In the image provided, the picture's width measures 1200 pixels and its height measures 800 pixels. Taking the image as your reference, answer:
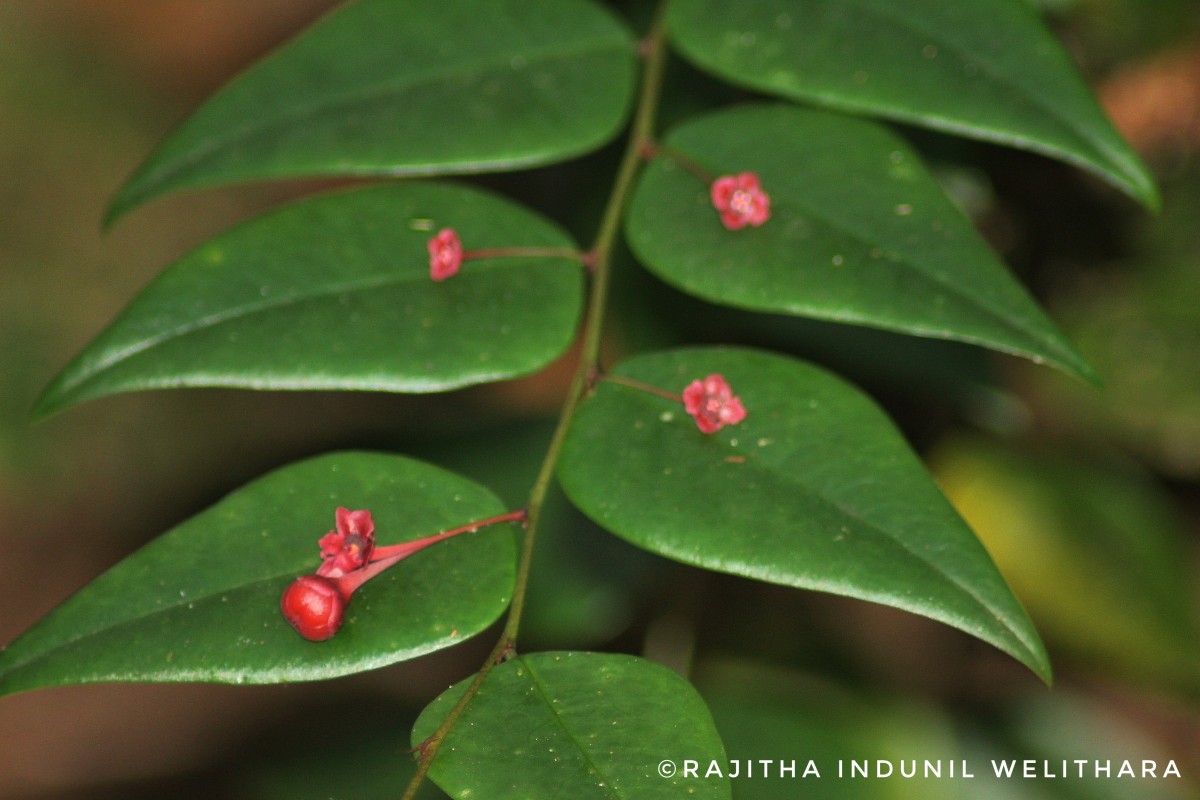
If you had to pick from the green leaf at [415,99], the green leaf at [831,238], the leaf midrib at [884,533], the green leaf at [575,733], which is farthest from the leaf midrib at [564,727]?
the green leaf at [415,99]

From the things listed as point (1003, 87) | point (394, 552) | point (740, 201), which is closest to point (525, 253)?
point (740, 201)

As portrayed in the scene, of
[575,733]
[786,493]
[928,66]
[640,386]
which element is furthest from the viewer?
[928,66]

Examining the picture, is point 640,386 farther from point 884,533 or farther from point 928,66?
point 928,66

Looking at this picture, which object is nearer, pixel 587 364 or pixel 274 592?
pixel 274 592

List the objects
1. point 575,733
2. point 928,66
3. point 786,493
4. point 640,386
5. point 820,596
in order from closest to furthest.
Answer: point 575,733 < point 786,493 < point 640,386 < point 928,66 < point 820,596

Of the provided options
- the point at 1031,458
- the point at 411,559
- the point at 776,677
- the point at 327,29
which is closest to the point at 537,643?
the point at 776,677

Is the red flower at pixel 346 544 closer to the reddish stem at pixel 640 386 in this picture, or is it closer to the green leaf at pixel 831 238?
the reddish stem at pixel 640 386

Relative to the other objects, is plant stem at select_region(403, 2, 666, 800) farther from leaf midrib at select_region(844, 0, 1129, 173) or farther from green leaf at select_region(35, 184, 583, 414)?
leaf midrib at select_region(844, 0, 1129, 173)

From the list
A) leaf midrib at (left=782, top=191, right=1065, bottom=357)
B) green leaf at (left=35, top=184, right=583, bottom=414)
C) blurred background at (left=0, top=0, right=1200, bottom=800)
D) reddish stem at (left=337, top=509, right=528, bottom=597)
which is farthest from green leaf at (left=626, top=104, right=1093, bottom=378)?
blurred background at (left=0, top=0, right=1200, bottom=800)
